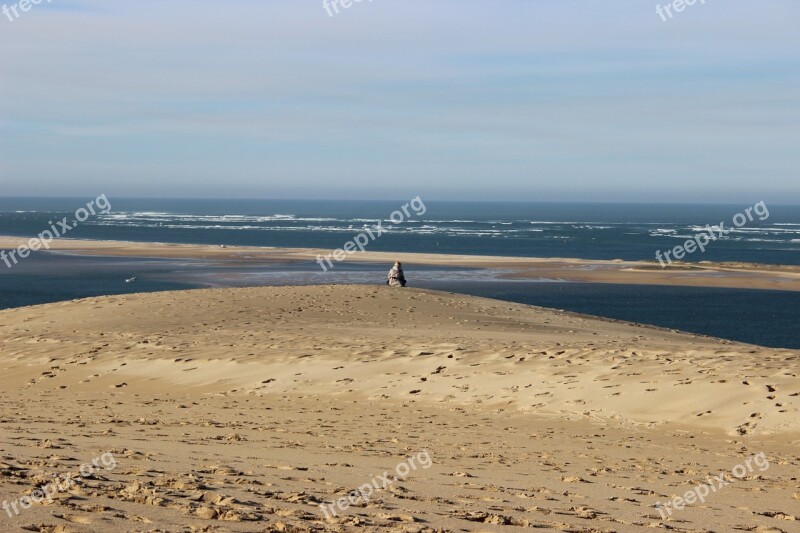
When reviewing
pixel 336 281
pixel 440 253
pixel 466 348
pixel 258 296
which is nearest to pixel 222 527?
pixel 466 348

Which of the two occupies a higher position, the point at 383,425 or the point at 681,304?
the point at 383,425

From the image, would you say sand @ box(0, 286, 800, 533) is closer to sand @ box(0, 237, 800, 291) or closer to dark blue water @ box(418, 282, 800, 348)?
dark blue water @ box(418, 282, 800, 348)

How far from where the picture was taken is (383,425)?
12.2 meters

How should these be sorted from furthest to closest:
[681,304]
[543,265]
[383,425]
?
[543,265] → [681,304] → [383,425]

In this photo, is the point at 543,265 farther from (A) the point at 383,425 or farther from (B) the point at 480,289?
(A) the point at 383,425

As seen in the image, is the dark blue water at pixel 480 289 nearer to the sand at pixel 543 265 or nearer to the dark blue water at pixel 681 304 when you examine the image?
the dark blue water at pixel 681 304

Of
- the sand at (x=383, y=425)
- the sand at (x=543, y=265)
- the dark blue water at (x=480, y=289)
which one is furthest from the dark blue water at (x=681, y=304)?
the sand at (x=383, y=425)

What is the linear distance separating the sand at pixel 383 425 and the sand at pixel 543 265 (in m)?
33.3

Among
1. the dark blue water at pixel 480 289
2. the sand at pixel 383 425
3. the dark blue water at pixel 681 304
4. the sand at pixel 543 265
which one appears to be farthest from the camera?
the sand at pixel 543 265

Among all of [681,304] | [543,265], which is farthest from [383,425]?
[543,265]

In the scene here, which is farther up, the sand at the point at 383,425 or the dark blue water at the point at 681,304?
the sand at the point at 383,425

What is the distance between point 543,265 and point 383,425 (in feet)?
174

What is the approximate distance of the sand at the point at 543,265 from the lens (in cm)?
5509

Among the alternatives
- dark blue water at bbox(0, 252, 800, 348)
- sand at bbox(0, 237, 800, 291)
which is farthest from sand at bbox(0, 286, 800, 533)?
sand at bbox(0, 237, 800, 291)
